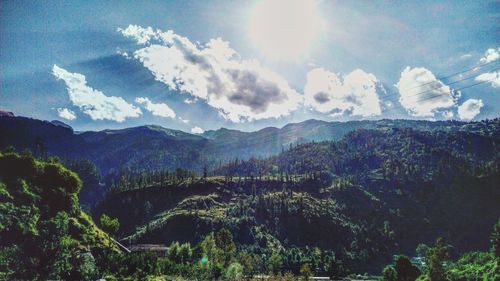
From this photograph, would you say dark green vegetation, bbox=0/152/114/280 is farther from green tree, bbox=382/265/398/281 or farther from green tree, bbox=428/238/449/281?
green tree, bbox=428/238/449/281

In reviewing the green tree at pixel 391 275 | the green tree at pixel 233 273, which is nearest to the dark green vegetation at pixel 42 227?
the green tree at pixel 233 273

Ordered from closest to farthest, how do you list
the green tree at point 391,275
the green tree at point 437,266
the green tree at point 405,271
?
1. the green tree at point 437,266
2. the green tree at point 405,271
3. the green tree at point 391,275

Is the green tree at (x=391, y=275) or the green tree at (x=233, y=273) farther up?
the green tree at (x=233, y=273)

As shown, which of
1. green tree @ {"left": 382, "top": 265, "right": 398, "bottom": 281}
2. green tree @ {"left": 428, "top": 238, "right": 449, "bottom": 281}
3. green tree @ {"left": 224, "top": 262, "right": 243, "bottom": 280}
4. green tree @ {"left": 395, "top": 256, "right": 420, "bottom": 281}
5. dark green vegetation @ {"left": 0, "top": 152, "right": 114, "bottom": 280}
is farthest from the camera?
green tree @ {"left": 382, "top": 265, "right": 398, "bottom": 281}

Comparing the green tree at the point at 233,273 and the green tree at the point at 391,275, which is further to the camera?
the green tree at the point at 391,275

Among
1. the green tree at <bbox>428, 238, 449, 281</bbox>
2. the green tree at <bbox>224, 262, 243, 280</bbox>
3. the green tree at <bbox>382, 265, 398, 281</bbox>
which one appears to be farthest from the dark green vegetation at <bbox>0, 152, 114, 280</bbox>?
the green tree at <bbox>428, 238, 449, 281</bbox>

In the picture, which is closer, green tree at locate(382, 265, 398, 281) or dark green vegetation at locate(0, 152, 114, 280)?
dark green vegetation at locate(0, 152, 114, 280)

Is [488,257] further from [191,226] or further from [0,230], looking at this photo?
[191,226]

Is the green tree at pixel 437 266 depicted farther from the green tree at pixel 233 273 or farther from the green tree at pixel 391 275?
the green tree at pixel 233 273

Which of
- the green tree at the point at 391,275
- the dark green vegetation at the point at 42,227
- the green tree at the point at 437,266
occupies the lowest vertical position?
the green tree at the point at 391,275

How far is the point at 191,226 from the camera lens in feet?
615

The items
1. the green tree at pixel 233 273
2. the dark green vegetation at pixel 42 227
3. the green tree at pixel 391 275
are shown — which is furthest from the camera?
the green tree at pixel 391 275

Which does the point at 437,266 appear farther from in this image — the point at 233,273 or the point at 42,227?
the point at 42,227

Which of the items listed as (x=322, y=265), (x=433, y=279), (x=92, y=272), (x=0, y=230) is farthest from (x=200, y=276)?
(x=322, y=265)
